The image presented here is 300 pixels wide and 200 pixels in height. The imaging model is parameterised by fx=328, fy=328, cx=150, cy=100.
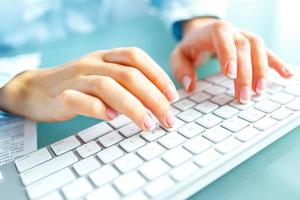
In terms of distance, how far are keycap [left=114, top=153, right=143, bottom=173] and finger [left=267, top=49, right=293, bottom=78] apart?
25 cm

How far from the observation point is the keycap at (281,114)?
34cm

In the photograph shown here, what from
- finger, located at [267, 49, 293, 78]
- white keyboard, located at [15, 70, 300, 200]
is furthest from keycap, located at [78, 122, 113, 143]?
finger, located at [267, 49, 293, 78]

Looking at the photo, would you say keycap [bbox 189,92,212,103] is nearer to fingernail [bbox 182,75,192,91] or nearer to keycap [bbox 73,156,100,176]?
fingernail [bbox 182,75,192,91]

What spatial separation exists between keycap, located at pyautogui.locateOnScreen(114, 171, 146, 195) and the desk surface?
0.05 metres

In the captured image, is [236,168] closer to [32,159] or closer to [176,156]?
[176,156]

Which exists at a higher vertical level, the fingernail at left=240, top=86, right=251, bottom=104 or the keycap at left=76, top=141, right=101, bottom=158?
the fingernail at left=240, top=86, right=251, bottom=104

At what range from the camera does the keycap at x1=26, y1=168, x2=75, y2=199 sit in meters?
0.27

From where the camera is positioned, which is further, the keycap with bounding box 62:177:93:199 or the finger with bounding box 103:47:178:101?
the finger with bounding box 103:47:178:101

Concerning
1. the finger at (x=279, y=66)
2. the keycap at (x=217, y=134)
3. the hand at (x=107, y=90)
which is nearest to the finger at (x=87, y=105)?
the hand at (x=107, y=90)

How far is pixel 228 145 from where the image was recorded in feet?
0.99

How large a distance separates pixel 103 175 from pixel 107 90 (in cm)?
10

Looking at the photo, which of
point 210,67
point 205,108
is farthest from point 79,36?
point 205,108

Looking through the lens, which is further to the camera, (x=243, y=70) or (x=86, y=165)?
(x=243, y=70)

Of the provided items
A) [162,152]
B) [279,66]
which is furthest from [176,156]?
[279,66]
